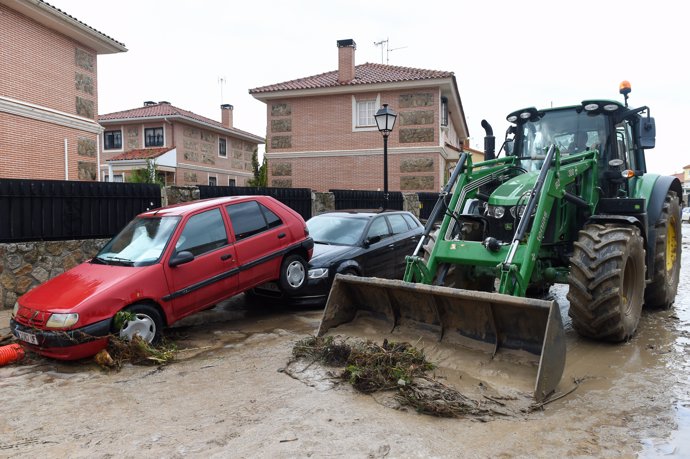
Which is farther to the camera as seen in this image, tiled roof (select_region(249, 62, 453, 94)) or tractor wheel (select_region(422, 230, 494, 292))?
tiled roof (select_region(249, 62, 453, 94))

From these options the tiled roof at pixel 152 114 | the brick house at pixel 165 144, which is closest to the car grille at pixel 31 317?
the brick house at pixel 165 144

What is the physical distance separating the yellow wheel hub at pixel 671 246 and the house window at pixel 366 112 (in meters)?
17.4

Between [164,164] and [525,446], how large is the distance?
104ft

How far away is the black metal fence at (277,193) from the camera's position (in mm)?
10766

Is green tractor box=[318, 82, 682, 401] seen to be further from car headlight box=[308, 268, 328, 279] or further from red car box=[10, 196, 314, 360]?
car headlight box=[308, 268, 328, 279]


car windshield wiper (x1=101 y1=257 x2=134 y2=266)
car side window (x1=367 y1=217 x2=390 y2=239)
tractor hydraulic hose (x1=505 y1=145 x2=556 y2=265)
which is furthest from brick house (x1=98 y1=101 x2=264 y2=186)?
Answer: tractor hydraulic hose (x1=505 y1=145 x2=556 y2=265)

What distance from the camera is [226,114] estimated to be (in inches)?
1577

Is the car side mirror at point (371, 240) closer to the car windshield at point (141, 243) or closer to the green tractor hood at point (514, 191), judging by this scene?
the green tractor hood at point (514, 191)

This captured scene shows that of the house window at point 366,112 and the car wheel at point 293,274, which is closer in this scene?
the car wheel at point 293,274

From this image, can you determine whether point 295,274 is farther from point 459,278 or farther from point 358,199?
point 358,199

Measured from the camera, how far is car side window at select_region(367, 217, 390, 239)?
859cm

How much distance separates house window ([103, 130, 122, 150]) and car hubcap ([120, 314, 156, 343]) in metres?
31.9

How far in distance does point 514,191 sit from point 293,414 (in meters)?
3.63

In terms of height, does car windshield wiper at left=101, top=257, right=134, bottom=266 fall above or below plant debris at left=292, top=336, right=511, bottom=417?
above
